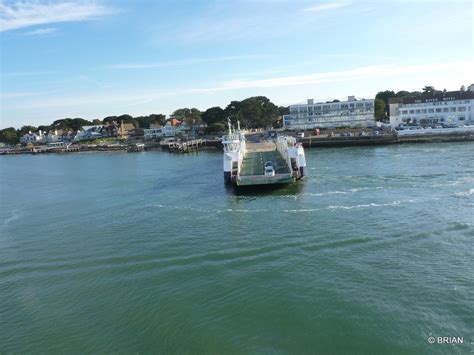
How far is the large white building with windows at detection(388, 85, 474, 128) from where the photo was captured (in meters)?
81.1

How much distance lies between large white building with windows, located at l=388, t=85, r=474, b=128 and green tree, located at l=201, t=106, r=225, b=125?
142 ft

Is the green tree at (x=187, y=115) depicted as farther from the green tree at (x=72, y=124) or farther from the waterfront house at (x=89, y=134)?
the green tree at (x=72, y=124)

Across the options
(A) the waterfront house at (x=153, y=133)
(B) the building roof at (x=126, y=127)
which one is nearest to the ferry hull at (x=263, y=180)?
(A) the waterfront house at (x=153, y=133)

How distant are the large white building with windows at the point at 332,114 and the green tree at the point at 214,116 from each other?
18.5m

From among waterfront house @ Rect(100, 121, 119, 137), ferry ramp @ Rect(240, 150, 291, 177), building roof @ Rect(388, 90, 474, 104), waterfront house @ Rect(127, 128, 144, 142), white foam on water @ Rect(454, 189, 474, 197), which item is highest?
building roof @ Rect(388, 90, 474, 104)

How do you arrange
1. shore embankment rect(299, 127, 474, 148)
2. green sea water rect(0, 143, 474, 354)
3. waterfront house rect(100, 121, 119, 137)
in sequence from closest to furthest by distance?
green sea water rect(0, 143, 474, 354), shore embankment rect(299, 127, 474, 148), waterfront house rect(100, 121, 119, 137)

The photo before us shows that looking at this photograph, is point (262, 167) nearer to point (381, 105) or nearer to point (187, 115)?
point (381, 105)

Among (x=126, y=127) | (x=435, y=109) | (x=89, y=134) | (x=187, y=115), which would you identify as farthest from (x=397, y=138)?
(x=89, y=134)

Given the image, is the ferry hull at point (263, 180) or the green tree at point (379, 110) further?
the green tree at point (379, 110)

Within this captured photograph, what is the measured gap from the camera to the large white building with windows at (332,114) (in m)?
93.1

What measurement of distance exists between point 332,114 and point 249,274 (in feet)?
279

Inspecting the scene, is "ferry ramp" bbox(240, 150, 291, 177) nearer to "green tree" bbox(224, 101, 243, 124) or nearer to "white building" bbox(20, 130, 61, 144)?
"green tree" bbox(224, 101, 243, 124)

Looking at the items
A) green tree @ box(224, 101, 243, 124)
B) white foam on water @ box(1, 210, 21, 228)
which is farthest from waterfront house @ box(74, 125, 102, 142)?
white foam on water @ box(1, 210, 21, 228)

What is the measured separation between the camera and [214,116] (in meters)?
109
